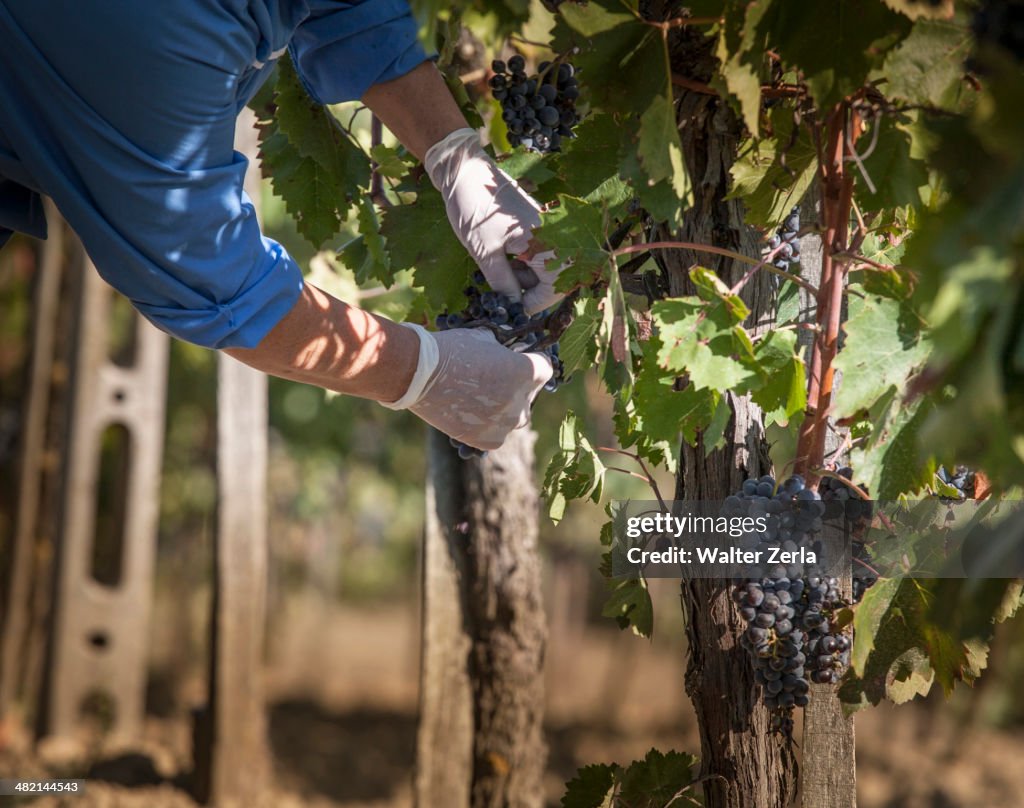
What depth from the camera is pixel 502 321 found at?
1823 millimetres

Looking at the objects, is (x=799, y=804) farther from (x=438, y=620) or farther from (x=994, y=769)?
(x=994, y=769)

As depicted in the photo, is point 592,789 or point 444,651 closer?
point 592,789

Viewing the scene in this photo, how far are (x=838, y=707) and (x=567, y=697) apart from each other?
418 inches

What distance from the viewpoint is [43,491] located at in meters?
7.59

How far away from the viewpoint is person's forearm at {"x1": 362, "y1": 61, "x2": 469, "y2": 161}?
5.94 feet

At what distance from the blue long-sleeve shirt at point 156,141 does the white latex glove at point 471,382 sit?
0.27 meters

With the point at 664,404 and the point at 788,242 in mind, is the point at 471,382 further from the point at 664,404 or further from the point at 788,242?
the point at 788,242

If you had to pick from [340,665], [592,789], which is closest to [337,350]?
[592,789]

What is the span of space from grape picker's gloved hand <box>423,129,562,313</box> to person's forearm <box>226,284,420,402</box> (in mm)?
202

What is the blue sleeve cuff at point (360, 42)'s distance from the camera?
173 cm

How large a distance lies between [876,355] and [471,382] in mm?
745

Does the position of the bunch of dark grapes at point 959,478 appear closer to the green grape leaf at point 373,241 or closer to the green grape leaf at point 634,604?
the green grape leaf at point 634,604

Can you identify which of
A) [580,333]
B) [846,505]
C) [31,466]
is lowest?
[846,505]

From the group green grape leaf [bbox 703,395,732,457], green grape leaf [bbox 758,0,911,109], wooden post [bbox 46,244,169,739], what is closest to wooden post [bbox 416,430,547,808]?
green grape leaf [bbox 703,395,732,457]
